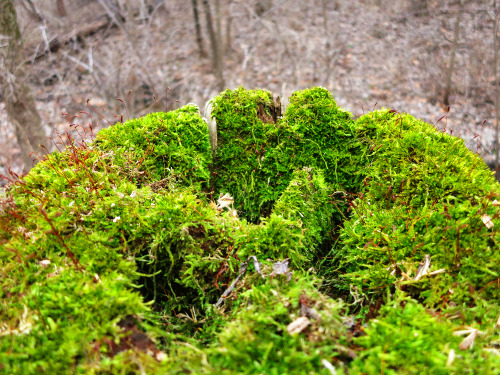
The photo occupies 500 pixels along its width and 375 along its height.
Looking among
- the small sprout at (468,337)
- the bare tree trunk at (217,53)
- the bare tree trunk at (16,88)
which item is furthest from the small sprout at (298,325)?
the bare tree trunk at (217,53)

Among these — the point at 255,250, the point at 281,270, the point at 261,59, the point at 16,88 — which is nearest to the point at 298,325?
the point at 281,270

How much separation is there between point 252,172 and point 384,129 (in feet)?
3.69

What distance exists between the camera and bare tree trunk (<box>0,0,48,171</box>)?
191 inches

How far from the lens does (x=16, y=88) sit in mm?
5086

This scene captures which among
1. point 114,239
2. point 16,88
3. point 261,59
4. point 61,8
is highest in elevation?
point 61,8

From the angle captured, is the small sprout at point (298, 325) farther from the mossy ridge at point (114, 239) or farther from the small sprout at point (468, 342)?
the small sprout at point (468, 342)

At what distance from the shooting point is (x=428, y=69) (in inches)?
391

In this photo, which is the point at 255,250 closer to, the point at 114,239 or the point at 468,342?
the point at 114,239

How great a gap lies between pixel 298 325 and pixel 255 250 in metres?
0.60

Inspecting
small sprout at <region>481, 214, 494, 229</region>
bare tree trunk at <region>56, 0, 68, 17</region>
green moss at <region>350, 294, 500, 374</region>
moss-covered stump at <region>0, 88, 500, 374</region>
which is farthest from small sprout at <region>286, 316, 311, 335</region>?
bare tree trunk at <region>56, 0, 68, 17</region>

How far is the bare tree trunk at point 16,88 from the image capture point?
4.86 metres

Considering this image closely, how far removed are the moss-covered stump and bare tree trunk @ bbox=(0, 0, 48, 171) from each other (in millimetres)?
3396

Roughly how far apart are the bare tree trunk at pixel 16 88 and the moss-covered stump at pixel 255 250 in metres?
3.40

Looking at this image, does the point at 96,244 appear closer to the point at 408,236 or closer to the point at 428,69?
the point at 408,236
